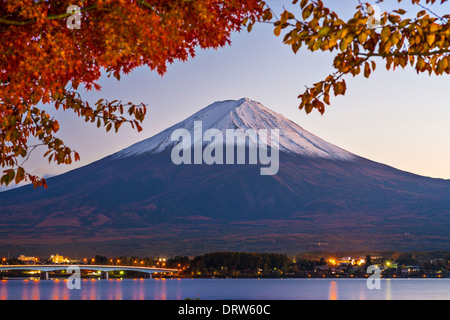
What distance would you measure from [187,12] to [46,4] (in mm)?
1567

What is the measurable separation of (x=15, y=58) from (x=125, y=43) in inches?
50.6

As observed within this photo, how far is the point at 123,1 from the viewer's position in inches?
276

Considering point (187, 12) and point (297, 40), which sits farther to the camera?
point (187, 12)
